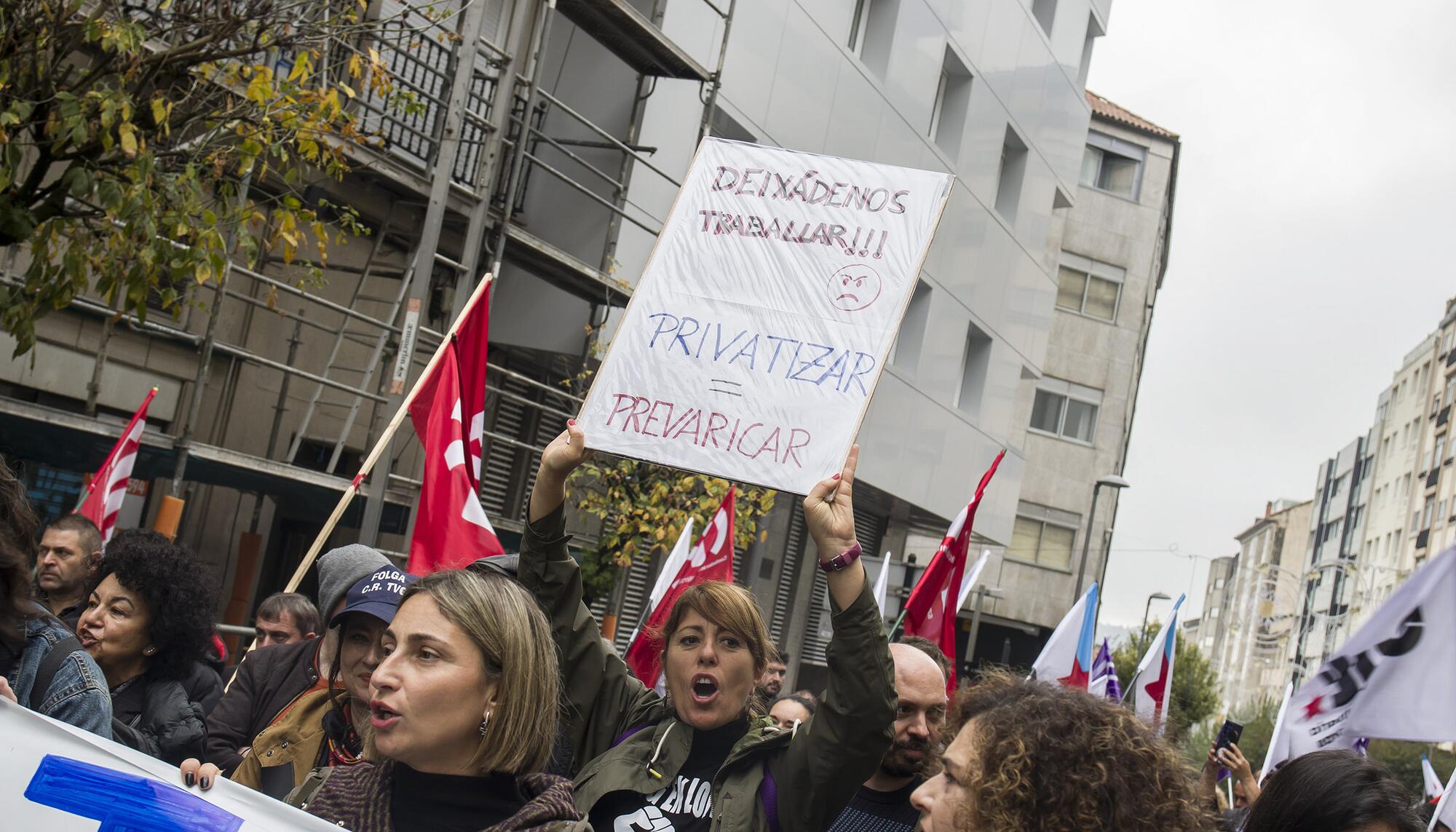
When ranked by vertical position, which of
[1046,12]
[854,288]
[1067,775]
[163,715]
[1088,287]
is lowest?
[163,715]

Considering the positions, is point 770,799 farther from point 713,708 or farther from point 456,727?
point 456,727

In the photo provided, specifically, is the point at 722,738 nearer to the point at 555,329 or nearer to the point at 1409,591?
the point at 1409,591

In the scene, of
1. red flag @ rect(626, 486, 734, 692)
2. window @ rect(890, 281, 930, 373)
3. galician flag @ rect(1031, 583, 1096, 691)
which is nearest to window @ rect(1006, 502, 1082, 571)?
window @ rect(890, 281, 930, 373)

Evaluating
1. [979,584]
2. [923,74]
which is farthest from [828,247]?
[979,584]

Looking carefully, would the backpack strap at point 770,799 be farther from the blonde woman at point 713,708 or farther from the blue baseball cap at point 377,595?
the blue baseball cap at point 377,595

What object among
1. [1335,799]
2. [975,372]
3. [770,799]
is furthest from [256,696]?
[975,372]

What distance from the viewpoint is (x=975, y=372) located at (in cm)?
2483

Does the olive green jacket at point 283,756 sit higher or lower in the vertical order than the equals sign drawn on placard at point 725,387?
lower

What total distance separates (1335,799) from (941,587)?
18.9 feet

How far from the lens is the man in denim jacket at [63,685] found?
3240 millimetres

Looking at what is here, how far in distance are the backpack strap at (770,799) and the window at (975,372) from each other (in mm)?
21170

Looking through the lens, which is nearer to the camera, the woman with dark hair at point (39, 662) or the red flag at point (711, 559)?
the woman with dark hair at point (39, 662)

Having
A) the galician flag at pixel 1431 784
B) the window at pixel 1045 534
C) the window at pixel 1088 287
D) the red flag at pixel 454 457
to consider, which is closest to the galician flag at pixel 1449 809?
the red flag at pixel 454 457

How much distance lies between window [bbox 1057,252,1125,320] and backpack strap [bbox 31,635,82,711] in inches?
1596
